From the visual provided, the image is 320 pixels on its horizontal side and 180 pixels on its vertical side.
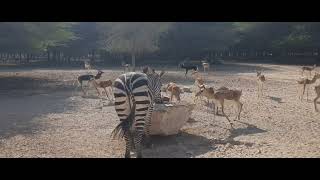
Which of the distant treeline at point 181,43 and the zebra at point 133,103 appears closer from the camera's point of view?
the zebra at point 133,103

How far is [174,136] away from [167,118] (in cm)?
64

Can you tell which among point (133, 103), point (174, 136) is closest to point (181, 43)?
point (174, 136)

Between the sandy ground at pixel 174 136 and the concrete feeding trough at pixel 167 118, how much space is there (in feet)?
0.77

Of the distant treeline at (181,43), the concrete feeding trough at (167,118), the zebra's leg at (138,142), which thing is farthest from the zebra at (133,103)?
the distant treeline at (181,43)

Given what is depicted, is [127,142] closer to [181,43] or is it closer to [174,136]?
→ [174,136]

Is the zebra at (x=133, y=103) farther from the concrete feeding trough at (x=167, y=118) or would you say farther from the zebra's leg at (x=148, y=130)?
the concrete feeding trough at (x=167, y=118)

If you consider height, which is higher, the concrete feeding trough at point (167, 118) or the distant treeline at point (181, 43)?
the distant treeline at point (181, 43)

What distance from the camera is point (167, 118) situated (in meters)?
10.3

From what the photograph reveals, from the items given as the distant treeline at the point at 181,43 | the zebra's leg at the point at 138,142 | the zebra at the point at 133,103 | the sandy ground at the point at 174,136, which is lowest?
the sandy ground at the point at 174,136

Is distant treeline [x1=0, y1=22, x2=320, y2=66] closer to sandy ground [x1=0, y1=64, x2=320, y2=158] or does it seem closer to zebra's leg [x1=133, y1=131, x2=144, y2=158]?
sandy ground [x1=0, y1=64, x2=320, y2=158]

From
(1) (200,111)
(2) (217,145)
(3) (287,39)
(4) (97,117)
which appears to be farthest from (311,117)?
(3) (287,39)

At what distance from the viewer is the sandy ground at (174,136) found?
908cm

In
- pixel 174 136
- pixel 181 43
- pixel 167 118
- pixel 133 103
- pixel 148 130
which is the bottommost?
pixel 174 136

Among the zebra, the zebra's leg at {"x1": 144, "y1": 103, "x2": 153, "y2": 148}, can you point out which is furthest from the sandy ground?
the zebra
